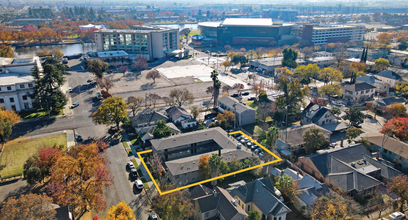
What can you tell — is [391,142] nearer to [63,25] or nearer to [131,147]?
[131,147]

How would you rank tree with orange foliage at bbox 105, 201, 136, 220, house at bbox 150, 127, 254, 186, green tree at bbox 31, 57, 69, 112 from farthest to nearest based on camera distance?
green tree at bbox 31, 57, 69, 112 < house at bbox 150, 127, 254, 186 < tree with orange foliage at bbox 105, 201, 136, 220

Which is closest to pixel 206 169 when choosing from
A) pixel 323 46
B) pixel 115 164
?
pixel 115 164

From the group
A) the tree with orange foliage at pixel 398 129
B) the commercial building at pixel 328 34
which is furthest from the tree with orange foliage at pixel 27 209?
the commercial building at pixel 328 34

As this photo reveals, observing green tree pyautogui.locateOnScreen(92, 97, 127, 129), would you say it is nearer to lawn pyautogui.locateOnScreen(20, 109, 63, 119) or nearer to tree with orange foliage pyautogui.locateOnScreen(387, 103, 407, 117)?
lawn pyautogui.locateOnScreen(20, 109, 63, 119)

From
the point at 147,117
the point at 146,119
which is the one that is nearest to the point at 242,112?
the point at 147,117

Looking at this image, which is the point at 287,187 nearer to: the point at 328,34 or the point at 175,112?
the point at 175,112

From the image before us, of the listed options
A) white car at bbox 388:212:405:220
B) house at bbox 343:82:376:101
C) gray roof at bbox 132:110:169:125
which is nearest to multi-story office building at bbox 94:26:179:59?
gray roof at bbox 132:110:169:125

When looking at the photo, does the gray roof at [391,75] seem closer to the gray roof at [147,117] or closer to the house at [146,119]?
the house at [146,119]
